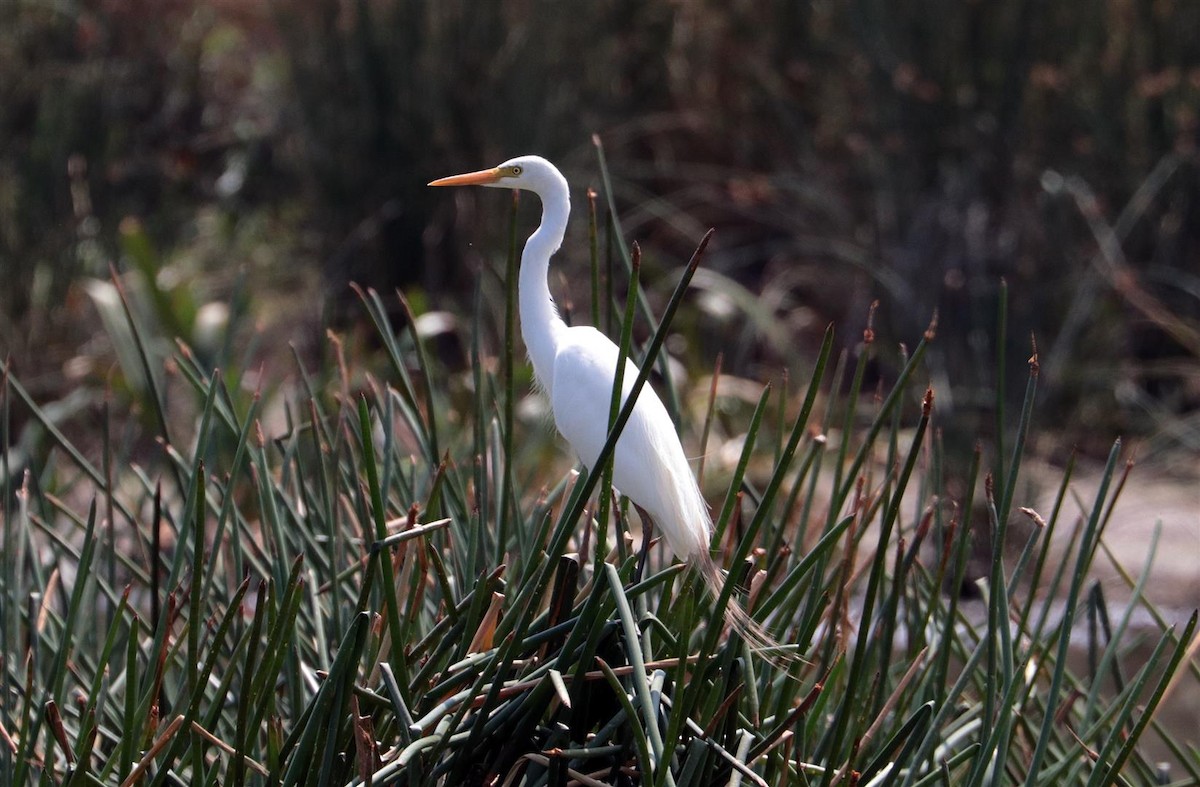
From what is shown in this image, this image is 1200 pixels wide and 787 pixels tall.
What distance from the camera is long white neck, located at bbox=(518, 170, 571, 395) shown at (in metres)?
1.33

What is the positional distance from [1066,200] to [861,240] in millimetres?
657

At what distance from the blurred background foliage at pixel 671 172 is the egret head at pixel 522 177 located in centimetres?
241

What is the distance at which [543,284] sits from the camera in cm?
139

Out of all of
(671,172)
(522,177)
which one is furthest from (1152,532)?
(522,177)

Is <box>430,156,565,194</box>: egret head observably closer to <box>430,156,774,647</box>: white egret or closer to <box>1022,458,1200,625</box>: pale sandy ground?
<box>430,156,774,647</box>: white egret

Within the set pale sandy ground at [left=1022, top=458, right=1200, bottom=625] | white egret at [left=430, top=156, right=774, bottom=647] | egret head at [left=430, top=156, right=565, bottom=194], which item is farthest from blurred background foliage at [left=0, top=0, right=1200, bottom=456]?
egret head at [left=430, top=156, right=565, bottom=194]

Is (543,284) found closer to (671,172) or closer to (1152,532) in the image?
(1152,532)

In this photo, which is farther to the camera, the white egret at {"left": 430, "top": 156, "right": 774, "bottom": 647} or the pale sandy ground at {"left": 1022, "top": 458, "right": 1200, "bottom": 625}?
the pale sandy ground at {"left": 1022, "top": 458, "right": 1200, "bottom": 625}

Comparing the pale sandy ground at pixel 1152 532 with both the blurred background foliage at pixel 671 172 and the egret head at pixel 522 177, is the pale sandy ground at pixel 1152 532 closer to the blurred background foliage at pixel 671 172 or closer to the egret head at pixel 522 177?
the blurred background foliage at pixel 671 172

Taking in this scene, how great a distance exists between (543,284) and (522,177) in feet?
0.42

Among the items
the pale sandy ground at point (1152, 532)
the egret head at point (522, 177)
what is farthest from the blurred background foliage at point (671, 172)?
the egret head at point (522, 177)

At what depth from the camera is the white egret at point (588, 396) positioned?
51.5 inches

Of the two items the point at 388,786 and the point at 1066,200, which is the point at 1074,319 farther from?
the point at 388,786

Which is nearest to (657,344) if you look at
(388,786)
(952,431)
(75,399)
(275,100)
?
(388,786)
